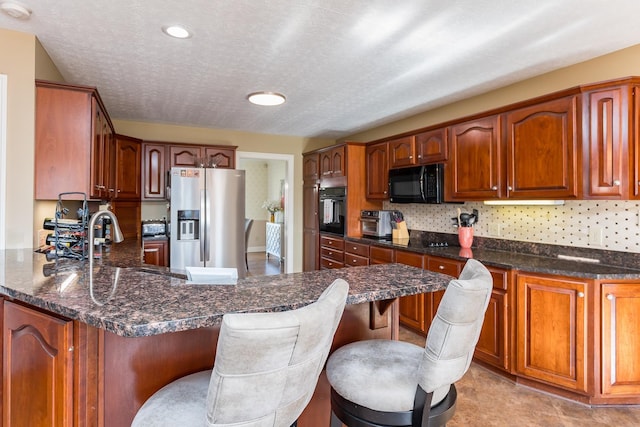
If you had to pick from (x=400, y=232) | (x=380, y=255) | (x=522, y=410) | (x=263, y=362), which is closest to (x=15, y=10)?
(x=263, y=362)

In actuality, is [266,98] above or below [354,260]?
above

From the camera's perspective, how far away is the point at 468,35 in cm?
229

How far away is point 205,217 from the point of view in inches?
173

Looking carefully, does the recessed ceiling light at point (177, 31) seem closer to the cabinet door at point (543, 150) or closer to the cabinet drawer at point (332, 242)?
the cabinet door at point (543, 150)

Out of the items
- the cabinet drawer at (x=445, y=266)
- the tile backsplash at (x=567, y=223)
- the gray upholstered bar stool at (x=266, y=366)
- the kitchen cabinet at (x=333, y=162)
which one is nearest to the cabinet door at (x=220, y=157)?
the kitchen cabinet at (x=333, y=162)

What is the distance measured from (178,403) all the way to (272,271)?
563cm

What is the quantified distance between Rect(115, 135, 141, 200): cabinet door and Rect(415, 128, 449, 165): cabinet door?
3.39 metres

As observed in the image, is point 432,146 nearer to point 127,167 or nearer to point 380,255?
point 380,255

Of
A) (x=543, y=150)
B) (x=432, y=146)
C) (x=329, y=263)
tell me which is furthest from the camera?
(x=329, y=263)

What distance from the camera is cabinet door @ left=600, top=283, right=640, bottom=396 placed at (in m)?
2.19

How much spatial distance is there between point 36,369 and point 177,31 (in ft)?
6.56

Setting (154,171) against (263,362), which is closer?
(263,362)

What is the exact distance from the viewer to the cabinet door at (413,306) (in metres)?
3.32

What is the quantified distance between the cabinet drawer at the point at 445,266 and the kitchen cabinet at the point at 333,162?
6.09 feet
